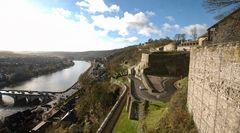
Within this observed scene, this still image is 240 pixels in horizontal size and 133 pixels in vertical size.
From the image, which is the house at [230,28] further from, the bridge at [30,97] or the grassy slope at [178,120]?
the bridge at [30,97]

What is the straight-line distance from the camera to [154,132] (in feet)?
50.4

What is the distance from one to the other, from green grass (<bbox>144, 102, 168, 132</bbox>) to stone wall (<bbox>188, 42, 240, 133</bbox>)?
4360mm

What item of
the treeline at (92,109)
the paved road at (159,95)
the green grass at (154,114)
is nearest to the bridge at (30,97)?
the treeline at (92,109)

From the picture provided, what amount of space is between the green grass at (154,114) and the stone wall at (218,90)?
14.3ft

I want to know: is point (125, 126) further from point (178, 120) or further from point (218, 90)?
point (218, 90)

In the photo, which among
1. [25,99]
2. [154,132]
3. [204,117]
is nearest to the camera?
[204,117]

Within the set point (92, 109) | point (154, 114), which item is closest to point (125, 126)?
point (154, 114)

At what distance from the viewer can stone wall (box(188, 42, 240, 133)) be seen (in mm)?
7355

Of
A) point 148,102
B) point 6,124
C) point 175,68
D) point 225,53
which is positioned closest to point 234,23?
point 225,53

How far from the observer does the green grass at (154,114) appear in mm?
16414

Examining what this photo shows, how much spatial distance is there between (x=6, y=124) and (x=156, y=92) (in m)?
27.4

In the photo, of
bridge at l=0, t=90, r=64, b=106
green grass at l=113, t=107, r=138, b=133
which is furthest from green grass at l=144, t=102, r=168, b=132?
bridge at l=0, t=90, r=64, b=106

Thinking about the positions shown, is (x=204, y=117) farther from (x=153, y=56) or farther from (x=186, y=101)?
(x=153, y=56)

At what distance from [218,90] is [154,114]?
34.0 feet
